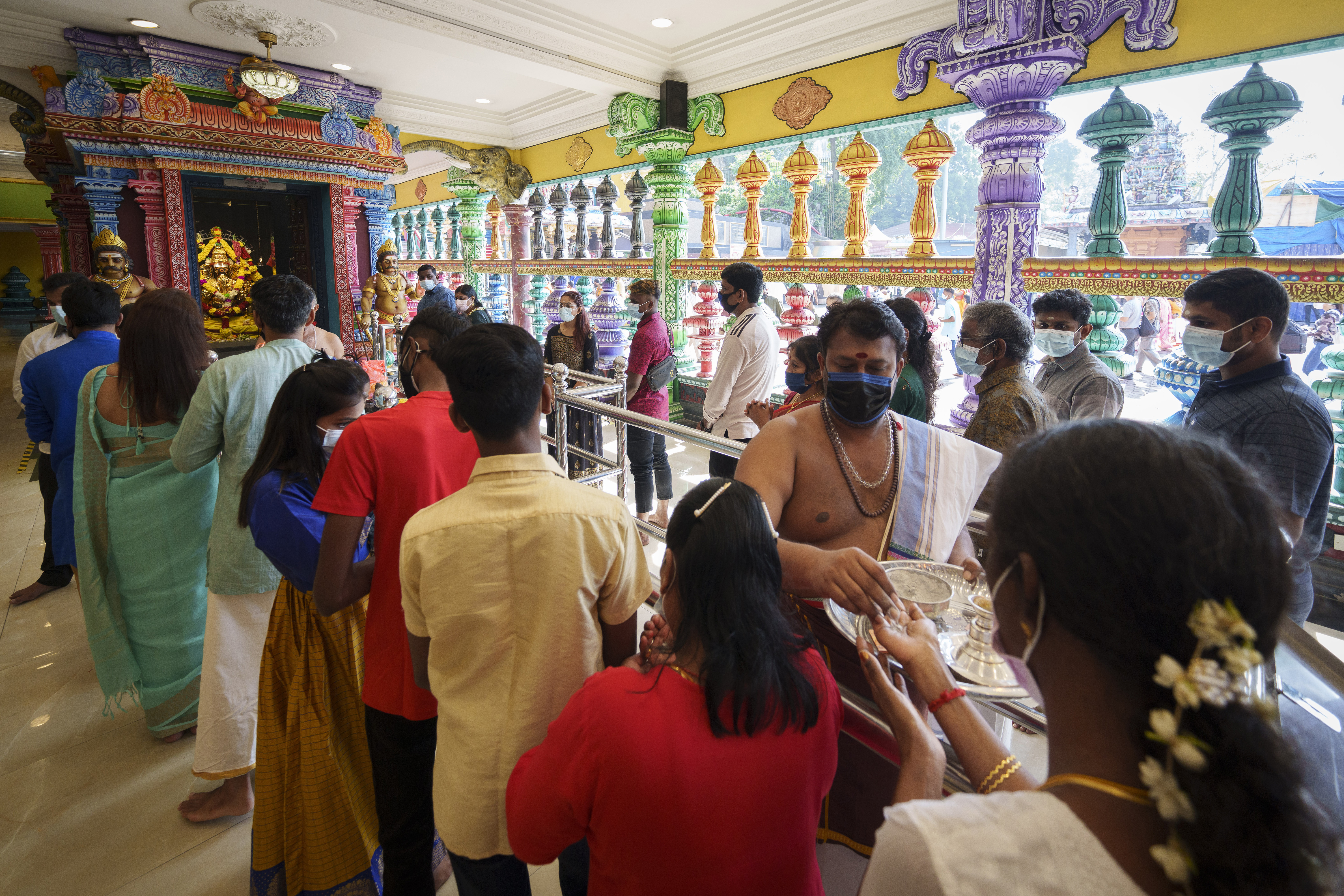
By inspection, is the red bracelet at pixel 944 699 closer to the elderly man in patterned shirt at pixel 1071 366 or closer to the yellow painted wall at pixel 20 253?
the elderly man in patterned shirt at pixel 1071 366

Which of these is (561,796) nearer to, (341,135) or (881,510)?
(881,510)

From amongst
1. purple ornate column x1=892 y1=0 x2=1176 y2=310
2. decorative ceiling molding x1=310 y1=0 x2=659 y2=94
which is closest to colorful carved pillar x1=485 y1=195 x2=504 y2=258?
decorative ceiling molding x1=310 y1=0 x2=659 y2=94

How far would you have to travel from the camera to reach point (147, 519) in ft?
7.42

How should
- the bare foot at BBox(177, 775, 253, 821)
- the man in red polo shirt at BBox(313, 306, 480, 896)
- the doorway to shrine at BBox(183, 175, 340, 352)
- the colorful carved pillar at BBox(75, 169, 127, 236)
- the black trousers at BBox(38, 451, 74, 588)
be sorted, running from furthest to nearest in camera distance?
1. the doorway to shrine at BBox(183, 175, 340, 352)
2. the colorful carved pillar at BBox(75, 169, 127, 236)
3. the black trousers at BBox(38, 451, 74, 588)
4. the bare foot at BBox(177, 775, 253, 821)
5. the man in red polo shirt at BBox(313, 306, 480, 896)

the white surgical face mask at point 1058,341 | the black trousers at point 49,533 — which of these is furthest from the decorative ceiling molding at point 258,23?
the white surgical face mask at point 1058,341

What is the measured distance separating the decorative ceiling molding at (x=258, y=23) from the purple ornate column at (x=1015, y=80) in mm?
4547

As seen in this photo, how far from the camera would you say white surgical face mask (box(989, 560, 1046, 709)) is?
0.62 meters

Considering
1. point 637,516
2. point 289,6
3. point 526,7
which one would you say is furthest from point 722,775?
point 289,6

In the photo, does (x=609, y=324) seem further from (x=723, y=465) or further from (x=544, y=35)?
Answer: (x=723, y=465)

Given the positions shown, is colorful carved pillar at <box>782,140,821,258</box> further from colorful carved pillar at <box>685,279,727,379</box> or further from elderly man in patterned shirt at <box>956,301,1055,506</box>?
elderly man in patterned shirt at <box>956,301,1055,506</box>

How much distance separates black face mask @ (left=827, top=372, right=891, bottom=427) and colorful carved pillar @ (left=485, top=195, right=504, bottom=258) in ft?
31.4

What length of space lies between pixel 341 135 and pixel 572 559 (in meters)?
6.86

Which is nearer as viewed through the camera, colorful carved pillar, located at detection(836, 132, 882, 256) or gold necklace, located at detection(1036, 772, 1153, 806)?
gold necklace, located at detection(1036, 772, 1153, 806)

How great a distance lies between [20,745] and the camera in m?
2.37
